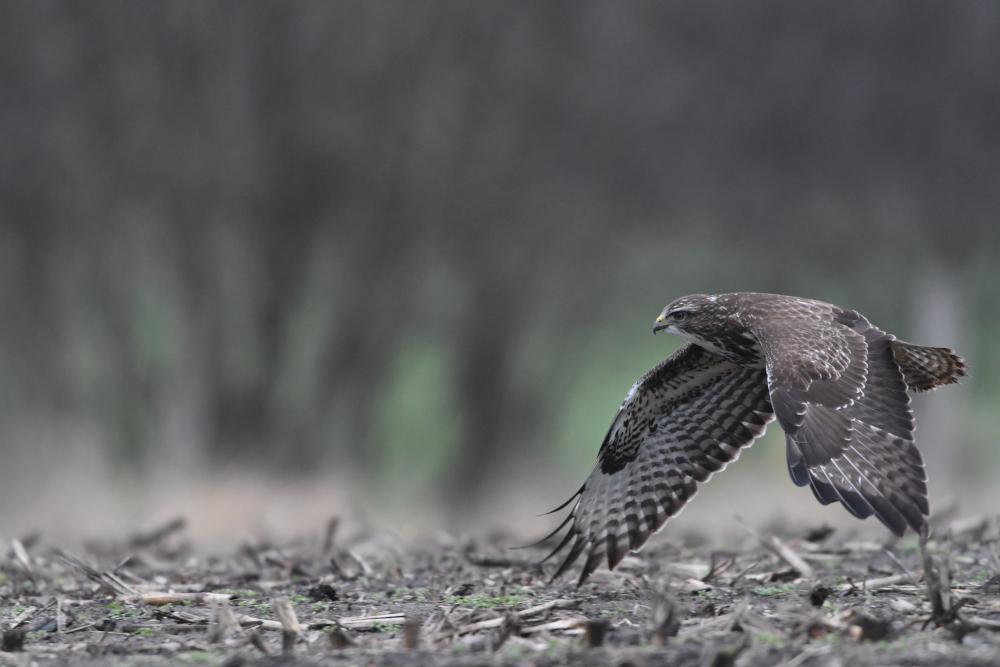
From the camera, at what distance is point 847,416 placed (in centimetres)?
357

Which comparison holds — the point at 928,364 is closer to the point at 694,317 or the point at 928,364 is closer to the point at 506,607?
the point at 694,317

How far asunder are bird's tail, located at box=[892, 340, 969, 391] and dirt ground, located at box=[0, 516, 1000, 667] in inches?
25.6

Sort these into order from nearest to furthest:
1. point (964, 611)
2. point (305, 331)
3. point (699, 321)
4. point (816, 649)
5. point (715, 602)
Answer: point (816, 649) → point (964, 611) → point (715, 602) → point (699, 321) → point (305, 331)

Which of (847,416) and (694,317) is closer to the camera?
(847,416)

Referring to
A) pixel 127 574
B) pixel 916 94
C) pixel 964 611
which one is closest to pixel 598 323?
pixel 916 94

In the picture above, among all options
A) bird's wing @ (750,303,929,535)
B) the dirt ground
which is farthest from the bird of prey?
the dirt ground

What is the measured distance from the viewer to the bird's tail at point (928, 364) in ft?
13.9

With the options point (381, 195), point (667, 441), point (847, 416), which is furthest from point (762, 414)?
point (381, 195)

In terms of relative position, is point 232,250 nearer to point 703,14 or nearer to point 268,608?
point 703,14

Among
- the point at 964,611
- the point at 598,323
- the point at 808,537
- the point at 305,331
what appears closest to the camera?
the point at 964,611

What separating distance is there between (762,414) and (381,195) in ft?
19.3

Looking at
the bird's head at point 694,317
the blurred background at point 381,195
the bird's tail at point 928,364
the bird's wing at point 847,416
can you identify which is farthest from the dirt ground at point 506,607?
the blurred background at point 381,195

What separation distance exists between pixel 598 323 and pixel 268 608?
7.90m

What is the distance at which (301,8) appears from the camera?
922 cm
